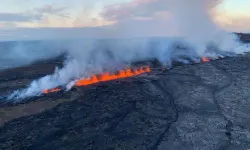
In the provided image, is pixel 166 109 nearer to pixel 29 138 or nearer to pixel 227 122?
pixel 227 122

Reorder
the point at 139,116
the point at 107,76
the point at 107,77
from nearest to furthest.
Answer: the point at 139,116 → the point at 107,77 → the point at 107,76

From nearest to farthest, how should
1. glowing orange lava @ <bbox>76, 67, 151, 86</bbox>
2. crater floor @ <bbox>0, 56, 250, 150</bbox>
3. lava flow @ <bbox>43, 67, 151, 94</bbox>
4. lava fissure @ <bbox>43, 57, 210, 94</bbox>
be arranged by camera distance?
crater floor @ <bbox>0, 56, 250, 150</bbox> → lava fissure @ <bbox>43, 57, 210, 94</bbox> → lava flow @ <bbox>43, 67, 151, 94</bbox> → glowing orange lava @ <bbox>76, 67, 151, 86</bbox>

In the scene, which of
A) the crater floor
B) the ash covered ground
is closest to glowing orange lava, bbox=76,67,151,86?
the ash covered ground

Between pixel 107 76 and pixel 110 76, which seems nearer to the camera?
pixel 107 76

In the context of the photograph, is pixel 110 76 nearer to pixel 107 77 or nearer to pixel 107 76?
pixel 107 76

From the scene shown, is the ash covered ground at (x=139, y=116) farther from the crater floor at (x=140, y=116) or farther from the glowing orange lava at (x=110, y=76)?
the glowing orange lava at (x=110, y=76)

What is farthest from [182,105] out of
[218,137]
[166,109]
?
[218,137]

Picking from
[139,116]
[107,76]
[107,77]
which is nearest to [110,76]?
[107,76]

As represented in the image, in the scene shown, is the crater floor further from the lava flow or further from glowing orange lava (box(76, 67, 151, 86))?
glowing orange lava (box(76, 67, 151, 86))

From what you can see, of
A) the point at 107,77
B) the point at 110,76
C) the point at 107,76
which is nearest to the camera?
the point at 107,77
